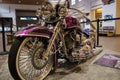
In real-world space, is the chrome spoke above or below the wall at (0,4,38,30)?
below

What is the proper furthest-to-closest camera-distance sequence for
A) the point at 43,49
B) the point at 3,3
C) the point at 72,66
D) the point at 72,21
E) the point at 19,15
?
the point at 19,15, the point at 3,3, the point at 72,66, the point at 72,21, the point at 43,49

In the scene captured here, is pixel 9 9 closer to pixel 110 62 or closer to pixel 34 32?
pixel 110 62

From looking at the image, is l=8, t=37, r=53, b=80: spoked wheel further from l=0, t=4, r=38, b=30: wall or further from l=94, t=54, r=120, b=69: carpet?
l=0, t=4, r=38, b=30: wall

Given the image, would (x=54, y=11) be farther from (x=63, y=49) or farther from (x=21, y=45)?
(x=21, y=45)

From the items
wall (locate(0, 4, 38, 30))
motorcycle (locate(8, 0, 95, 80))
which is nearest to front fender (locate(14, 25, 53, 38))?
motorcycle (locate(8, 0, 95, 80))

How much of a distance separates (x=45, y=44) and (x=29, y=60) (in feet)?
0.98

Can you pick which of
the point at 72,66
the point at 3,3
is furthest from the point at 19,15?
the point at 72,66

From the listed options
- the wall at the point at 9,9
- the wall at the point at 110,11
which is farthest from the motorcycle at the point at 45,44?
the wall at the point at 9,9

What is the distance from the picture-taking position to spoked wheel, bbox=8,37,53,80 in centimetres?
164

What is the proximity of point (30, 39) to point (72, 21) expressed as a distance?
0.87 metres

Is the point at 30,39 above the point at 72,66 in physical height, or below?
above

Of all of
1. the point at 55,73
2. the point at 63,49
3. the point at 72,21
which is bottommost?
the point at 55,73

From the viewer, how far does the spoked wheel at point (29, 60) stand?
164 centimetres

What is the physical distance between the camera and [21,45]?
5.52 ft
